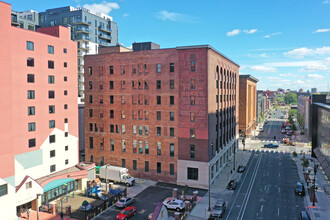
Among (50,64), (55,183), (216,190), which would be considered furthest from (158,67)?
(55,183)

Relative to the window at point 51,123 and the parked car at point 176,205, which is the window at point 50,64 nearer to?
the window at point 51,123

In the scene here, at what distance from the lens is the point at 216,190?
4991 cm

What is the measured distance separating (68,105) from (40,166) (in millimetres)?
12746

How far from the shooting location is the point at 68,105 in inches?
2005

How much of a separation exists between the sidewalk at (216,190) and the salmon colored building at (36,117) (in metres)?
22.9

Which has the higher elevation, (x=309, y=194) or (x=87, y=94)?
(x=87, y=94)

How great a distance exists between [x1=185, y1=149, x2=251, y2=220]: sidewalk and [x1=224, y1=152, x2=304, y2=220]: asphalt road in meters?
2.57

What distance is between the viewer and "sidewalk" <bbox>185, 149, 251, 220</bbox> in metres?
39.4

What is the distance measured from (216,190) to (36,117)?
35.4m

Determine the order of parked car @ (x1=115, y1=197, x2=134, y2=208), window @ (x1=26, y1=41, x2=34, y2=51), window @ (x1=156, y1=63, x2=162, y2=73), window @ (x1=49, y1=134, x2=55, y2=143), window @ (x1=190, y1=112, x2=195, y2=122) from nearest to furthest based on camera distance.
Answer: parked car @ (x1=115, y1=197, x2=134, y2=208) → window @ (x1=26, y1=41, x2=34, y2=51) → window @ (x1=49, y1=134, x2=55, y2=143) → window @ (x1=190, y1=112, x2=195, y2=122) → window @ (x1=156, y1=63, x2=162, y2=73)

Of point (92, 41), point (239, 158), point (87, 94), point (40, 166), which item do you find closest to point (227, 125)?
point (239, 158)

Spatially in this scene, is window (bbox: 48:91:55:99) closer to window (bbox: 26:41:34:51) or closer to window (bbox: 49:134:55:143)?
window (bbox: 49:134:55:143)

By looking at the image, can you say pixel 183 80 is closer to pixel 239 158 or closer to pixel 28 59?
pixel 28 59

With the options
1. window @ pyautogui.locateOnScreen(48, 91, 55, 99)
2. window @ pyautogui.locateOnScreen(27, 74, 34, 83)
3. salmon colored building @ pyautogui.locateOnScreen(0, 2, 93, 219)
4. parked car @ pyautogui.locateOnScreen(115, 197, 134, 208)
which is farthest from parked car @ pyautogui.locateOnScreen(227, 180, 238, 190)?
window @ pyautogui.locateOnScreen(27, 74, 34, 83)
